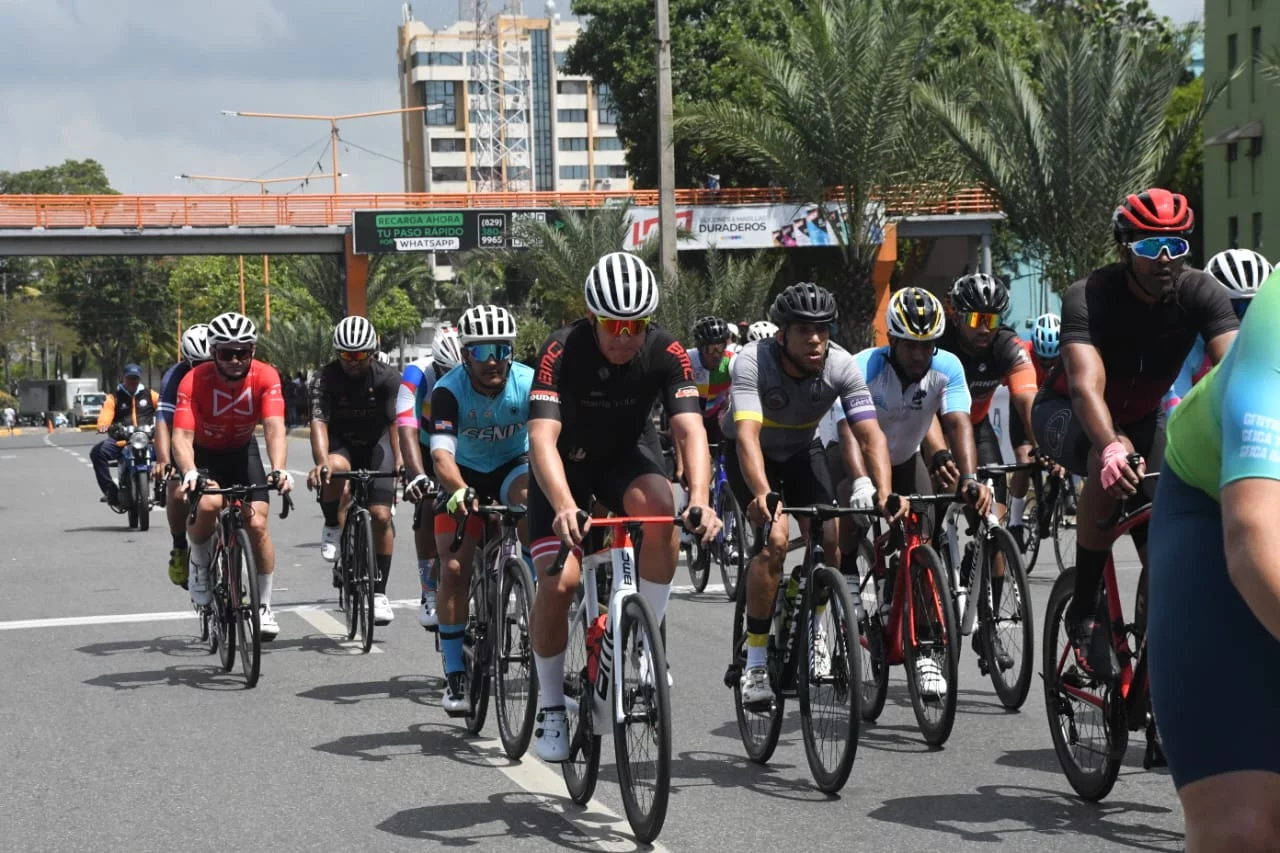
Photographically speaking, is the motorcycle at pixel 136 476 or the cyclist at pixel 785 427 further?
the motorcycle at pixel 136 476

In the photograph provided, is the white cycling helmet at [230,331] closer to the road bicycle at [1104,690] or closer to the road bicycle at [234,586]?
the road bicycle at [234,586]

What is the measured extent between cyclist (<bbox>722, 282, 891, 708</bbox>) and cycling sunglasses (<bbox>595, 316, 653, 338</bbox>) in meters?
0.84

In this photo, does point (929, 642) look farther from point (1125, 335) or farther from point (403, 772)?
point (403, 772)

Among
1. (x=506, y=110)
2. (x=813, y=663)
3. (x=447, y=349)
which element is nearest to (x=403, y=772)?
(x=813, y=663)

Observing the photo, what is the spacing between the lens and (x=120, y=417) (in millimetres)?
21547

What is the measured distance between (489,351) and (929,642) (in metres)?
2.45

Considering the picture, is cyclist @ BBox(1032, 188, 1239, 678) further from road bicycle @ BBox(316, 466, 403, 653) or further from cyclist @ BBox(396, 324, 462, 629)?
road bicycle @ BBox(316, 466, 403, 653)

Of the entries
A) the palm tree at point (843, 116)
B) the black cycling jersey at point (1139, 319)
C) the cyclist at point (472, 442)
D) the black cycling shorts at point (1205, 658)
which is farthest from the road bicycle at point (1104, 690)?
the palm tree at point (843, 116)

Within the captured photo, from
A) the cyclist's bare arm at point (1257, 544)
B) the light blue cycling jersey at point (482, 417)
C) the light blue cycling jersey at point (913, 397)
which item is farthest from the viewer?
the light blue cycling jersey at point (913, 397)

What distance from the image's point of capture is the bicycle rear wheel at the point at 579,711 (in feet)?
20.8

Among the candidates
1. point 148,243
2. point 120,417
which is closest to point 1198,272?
point 120,417

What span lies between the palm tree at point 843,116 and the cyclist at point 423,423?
17874 millimetres

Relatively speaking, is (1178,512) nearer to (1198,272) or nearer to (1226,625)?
(1226,625)

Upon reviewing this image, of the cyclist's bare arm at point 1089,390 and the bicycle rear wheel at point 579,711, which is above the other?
the cyclist's bare arm at point 1089,390
